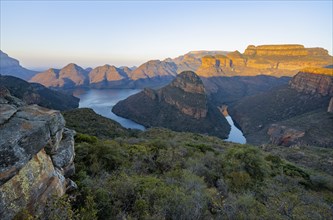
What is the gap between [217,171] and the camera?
51.3 ft

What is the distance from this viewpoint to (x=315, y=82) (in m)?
102

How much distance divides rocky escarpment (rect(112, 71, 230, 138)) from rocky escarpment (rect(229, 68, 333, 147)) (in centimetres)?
1313

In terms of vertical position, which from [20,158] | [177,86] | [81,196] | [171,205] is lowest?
[177,86]

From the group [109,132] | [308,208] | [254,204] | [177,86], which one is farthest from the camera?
[177,86]

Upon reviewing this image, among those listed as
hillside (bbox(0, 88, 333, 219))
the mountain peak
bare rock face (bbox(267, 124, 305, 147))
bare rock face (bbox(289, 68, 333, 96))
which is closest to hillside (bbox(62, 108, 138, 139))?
hillside (bbox(0, 88, 333, 219))

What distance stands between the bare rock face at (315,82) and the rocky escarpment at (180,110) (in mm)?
38769

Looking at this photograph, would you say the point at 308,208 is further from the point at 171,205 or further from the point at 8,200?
the point at 8,200

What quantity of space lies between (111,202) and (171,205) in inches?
78.7

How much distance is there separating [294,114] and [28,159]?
102m

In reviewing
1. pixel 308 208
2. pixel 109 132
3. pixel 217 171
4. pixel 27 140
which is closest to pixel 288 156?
pixel 217 171

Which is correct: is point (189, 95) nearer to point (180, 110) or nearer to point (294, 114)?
point (180, 110)

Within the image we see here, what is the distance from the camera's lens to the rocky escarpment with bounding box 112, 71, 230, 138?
9994cm

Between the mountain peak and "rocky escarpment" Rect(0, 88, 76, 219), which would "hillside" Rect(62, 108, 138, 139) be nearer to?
"rocky escarpment" Rect(0, 88, 76, 219)

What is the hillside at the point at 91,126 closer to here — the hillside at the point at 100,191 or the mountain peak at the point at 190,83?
the hillside at the point at 100,191
